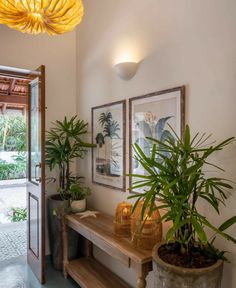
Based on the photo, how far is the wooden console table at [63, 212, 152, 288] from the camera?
5.36 ft

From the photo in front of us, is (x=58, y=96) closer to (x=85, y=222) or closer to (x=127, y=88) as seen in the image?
(x=127, y=88)

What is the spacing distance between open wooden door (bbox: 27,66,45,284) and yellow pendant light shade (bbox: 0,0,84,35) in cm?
86

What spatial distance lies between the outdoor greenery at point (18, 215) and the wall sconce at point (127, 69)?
380 centimetres

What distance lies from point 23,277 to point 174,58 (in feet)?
8.85

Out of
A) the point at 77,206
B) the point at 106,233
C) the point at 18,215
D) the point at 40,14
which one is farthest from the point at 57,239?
A: the point at 18,215

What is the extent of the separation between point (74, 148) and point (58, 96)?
0.75 metres

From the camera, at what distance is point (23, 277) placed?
2.66 meters

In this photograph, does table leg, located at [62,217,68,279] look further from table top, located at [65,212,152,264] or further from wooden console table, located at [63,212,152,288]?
table top, located at [65,212,152,264]

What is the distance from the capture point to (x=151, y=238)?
5.72 ft

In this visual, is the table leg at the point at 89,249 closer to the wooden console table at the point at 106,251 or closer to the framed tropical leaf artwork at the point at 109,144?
the wooden console table at the point at 106,251

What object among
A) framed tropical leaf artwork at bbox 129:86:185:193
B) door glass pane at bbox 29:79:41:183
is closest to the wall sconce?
framed tropical leaf artwork at bbox 129:86:185:193

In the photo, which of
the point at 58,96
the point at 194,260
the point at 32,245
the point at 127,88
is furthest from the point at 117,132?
the point at 32,245

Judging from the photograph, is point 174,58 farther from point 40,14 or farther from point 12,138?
point 12,138

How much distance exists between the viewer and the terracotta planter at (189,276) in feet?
4.23
